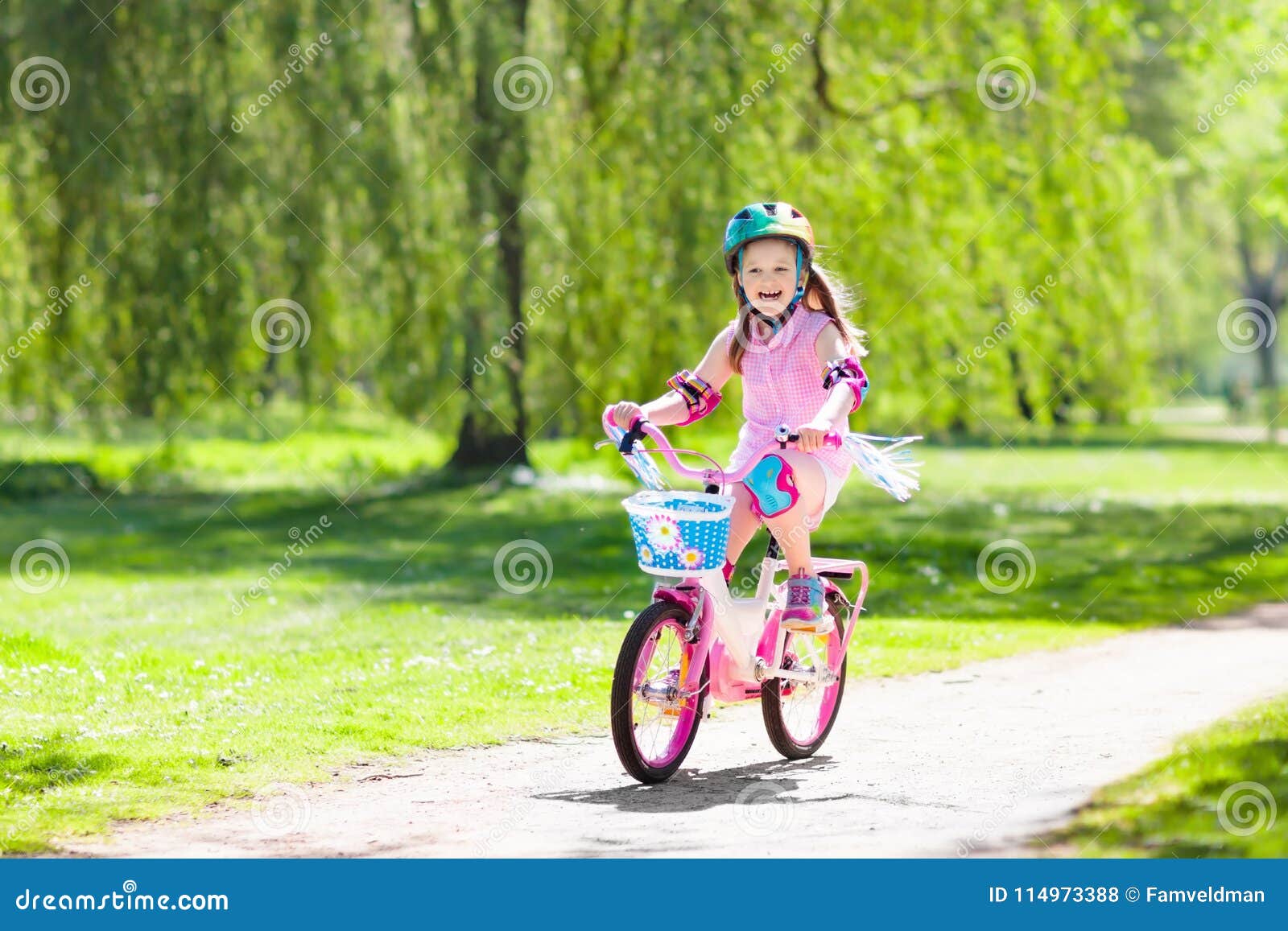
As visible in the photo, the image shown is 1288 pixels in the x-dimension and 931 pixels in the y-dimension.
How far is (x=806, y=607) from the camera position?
5699mm

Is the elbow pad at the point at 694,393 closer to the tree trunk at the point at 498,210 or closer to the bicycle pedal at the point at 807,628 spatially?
the bicycle pedal at the point at 807,628

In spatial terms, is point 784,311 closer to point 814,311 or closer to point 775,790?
point 814,311


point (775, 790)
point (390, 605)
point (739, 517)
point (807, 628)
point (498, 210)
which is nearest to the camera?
point (775, 790)

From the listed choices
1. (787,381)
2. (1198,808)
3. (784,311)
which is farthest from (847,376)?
(1198,808)

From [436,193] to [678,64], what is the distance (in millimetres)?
2418

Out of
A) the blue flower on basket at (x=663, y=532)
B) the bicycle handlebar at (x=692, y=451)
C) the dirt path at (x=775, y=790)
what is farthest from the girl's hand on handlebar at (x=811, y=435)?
the dirt path at (x=775, y=790)

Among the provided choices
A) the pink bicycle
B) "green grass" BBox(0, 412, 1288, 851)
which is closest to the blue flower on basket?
the pink bicycle

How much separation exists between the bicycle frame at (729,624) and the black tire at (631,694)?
37mm

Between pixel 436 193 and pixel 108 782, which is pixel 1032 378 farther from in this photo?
pixel 108 782

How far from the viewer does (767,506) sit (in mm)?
5496

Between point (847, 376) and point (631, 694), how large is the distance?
4.36 ft

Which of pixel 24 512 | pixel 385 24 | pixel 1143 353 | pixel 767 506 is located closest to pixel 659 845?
pixel 767 506

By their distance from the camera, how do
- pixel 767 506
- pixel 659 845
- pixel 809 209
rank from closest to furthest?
1. pixel 659 845
2. pixel 767 506
3. pixel 809 209

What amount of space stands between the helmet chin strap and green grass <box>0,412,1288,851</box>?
6.94ft
